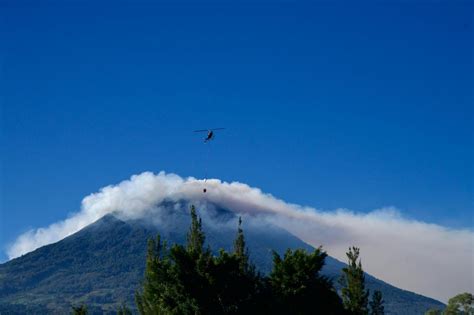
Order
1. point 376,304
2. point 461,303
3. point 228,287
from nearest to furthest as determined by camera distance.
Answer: point 228,287
point 376,304
point 461,303

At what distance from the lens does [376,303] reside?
102688 mm

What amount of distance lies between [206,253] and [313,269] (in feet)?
44.3

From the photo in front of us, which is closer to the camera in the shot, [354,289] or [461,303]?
[354,289]

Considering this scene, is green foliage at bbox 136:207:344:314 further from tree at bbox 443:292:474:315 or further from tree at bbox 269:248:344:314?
tree at bbox 443:292:474:315

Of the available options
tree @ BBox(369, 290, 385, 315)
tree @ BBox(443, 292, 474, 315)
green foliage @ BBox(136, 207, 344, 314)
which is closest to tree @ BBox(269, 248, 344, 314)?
green foliage @ BBox(136, 207, 344, 314)

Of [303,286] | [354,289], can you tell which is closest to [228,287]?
[303,286]

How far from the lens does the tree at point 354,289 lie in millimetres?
90062

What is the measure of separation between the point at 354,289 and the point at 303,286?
20.3 meters

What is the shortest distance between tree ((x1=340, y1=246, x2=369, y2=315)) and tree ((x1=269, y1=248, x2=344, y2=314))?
1324 cm

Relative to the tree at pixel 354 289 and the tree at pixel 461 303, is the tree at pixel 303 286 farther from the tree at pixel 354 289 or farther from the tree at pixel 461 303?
the tree at pixel 461 303

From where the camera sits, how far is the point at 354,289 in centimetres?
9162

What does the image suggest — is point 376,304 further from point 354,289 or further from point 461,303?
point 461,303

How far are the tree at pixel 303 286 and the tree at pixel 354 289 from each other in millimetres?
13236

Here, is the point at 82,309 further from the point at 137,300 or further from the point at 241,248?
the point at 241,248
